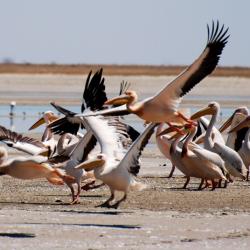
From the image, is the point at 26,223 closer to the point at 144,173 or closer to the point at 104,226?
the point at 104,226

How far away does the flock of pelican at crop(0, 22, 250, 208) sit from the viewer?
41.5 feet

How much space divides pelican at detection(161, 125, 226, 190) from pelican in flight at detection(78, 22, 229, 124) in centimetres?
64

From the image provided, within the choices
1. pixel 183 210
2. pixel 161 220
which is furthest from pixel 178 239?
pixel 183 210

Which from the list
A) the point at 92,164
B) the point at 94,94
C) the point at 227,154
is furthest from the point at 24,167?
the point at 227,154

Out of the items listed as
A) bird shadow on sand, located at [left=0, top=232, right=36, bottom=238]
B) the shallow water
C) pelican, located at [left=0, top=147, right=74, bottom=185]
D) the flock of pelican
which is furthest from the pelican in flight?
the shallow water

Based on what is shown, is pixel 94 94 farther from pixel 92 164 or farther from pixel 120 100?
pixel 92 164

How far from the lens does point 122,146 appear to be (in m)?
13.6

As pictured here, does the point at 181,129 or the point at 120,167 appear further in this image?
the point at 181,129

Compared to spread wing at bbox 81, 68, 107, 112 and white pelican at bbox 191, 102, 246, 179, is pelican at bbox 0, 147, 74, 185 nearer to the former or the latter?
spread wing at bbox 81, 68, 107, 112

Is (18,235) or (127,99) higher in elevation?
Result: (127,99)

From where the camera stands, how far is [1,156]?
12.5 meters

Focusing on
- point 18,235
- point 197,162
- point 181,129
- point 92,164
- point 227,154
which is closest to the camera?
point 18,235

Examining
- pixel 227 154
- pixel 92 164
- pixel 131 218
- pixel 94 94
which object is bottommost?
pixel 227 154

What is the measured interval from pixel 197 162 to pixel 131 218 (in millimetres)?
3263
